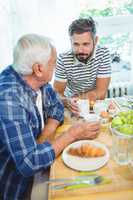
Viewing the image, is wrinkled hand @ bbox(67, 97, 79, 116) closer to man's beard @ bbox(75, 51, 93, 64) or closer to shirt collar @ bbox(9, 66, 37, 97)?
shirt collar @ bbox(9, 66, 37, 97)

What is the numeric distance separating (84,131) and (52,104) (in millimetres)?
349

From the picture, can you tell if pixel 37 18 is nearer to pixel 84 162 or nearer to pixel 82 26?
pixel 82 26

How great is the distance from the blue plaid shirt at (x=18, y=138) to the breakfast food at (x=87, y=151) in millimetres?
95

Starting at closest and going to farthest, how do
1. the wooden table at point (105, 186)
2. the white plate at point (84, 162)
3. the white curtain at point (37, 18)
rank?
the wooden table at point (105, 186) < the white plate at point (84, 162) < the white curtain at point (37, 18)

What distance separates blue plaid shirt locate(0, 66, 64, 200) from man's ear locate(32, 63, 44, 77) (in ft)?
0.24

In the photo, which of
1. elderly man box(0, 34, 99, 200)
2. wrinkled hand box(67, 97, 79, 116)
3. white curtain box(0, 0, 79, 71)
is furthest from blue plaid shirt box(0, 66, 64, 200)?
white curtain box(0, 0, 79, 71)

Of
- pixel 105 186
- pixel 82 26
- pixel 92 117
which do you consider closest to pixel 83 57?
pixel 82 26

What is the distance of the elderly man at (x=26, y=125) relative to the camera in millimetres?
1143

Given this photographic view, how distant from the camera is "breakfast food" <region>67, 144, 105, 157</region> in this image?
3.84ft

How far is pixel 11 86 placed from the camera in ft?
4.15

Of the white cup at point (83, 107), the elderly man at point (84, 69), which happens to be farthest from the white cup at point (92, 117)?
the elderly man at point (84, 69)

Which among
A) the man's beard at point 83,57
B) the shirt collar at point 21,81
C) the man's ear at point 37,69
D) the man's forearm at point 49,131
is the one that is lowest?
the man's forearm at point 49,131

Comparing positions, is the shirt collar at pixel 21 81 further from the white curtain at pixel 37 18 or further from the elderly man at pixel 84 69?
the white curtain at pixel 37 18

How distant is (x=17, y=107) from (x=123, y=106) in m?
0.69
